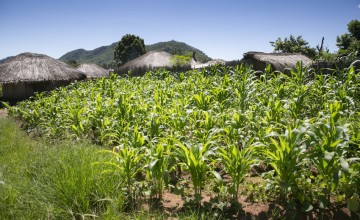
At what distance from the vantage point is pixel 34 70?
50.0 ft

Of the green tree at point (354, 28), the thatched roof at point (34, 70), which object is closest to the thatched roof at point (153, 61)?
the thatched roof at point (34, 70)

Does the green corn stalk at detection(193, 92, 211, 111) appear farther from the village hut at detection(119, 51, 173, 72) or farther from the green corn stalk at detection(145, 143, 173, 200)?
the village hut at detection(119, 51, 173, 72)

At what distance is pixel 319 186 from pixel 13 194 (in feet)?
9.50

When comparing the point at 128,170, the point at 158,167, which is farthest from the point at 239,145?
the point at 128,170

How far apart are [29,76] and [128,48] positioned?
142 ft

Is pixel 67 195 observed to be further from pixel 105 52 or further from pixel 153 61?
pixel 105 52

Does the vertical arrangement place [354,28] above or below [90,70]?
above

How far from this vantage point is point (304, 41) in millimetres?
37531

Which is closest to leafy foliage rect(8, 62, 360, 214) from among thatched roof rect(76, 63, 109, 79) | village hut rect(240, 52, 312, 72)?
village hut rect(240, 52, 312, 72)

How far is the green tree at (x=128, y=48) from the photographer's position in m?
56.5

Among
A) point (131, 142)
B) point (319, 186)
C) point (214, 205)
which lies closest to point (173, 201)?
point (214, 205)

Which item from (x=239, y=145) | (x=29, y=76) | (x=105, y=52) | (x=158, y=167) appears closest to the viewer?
(x=158, y=167)

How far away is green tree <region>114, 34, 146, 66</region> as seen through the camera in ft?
185

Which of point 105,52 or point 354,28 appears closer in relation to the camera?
point 354,28
